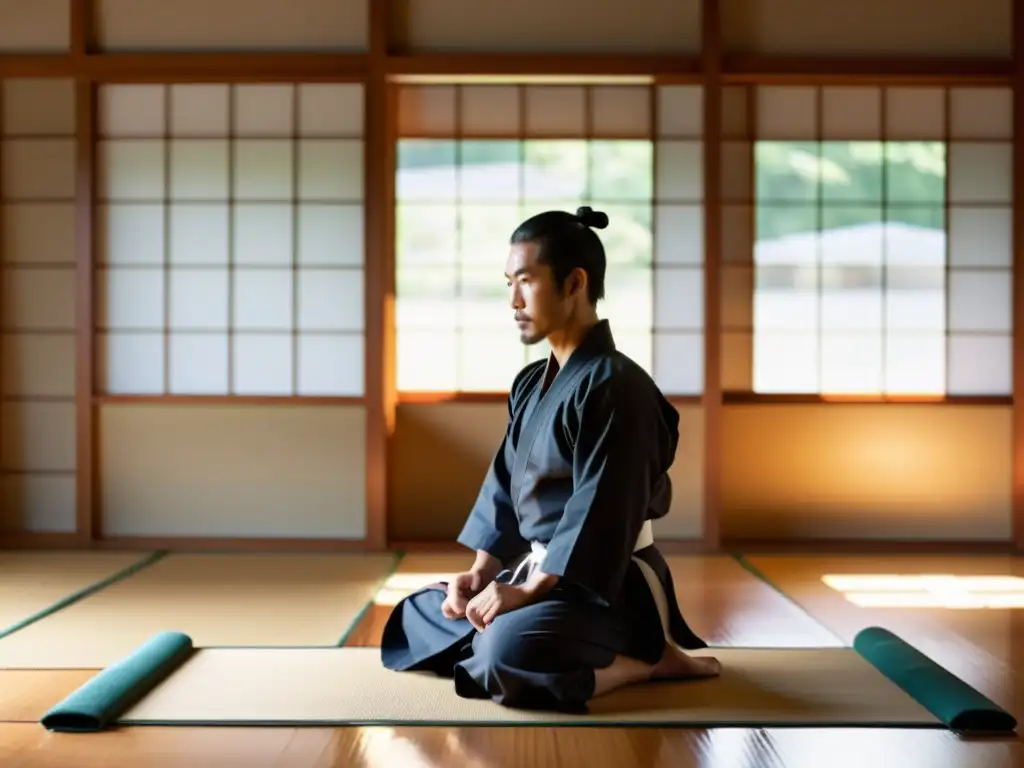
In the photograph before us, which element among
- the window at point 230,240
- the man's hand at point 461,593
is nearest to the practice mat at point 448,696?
the man's hand at point 461,593

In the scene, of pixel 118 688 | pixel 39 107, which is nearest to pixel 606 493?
pixel 118 688

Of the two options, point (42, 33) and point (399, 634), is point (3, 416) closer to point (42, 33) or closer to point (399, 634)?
point (42, 33)

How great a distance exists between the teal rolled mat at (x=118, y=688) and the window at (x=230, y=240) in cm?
230

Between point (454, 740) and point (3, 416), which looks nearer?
point (454, 740)

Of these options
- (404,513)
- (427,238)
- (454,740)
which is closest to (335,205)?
(427,238)

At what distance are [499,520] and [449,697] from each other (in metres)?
0.47

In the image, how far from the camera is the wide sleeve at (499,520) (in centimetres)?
296

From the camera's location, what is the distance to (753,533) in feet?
17.4

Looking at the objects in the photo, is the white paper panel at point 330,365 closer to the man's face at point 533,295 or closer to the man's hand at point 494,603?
the man's face at point 533,295

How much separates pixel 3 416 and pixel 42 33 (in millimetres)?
1724

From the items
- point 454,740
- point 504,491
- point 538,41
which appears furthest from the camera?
point 538,41

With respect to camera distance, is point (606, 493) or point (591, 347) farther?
point (591, 347)

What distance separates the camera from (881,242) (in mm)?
5367

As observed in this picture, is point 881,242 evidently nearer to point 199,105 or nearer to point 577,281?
A: point 577,281
